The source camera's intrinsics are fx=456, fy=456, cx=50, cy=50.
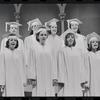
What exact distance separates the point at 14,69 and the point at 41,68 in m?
0.45

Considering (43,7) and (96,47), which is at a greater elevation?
(43,7)

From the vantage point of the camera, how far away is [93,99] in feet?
22.2

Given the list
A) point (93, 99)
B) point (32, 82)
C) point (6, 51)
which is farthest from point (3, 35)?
point (93, 99)

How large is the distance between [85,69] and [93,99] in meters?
1.11

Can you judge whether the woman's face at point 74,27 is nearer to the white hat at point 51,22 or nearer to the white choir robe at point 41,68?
the white hat at point 51,22

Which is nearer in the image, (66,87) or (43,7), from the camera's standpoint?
(66,87)

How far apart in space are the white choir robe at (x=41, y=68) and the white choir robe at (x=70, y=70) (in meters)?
0.17

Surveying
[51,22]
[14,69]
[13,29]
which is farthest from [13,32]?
[14,69]

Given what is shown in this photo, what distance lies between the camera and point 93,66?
7832mm

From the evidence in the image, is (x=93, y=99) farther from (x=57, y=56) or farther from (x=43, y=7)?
(x=43, y=7)

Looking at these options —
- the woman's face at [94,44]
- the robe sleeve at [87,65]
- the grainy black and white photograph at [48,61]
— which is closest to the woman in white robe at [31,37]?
the grainy black and white photograph at [48,61]

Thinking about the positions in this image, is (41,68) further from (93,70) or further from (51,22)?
(51,22)

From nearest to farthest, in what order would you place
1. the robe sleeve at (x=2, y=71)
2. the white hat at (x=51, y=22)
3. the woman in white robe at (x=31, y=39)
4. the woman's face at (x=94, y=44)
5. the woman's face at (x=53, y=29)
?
the robe sleeve at (x=2, y=71)
the woman in white robe at (x=31, y=39)
the woman's face at (x=94, y=44)
the woman's face at (x=53, y=29)
the white hat at (x=51, y=22)

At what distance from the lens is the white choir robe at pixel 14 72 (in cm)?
747
